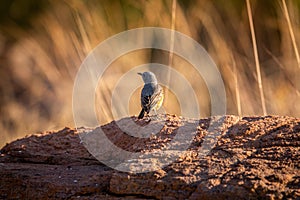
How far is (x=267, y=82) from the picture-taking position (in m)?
6.48

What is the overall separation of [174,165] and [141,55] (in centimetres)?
326

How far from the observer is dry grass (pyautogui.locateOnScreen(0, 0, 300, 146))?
6.10 m

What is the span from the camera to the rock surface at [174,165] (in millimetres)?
3162

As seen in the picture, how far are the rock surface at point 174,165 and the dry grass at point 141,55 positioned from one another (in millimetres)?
1743

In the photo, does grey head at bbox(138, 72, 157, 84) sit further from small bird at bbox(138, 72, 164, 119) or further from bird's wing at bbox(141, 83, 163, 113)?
bird's wing at bbox(141, 83, 163, 113)

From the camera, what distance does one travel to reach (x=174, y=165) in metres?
3.39

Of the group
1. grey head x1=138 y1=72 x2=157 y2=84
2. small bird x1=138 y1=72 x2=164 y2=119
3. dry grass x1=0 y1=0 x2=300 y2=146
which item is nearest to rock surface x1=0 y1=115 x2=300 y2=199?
small bird x1=138 y1=72 x2=164 y2=119

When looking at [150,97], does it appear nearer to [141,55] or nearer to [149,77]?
[149,77]

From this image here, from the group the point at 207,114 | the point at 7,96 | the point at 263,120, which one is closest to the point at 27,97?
the point at 7,96

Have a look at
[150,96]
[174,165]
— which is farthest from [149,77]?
[174,165]

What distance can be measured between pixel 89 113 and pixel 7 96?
1.39m

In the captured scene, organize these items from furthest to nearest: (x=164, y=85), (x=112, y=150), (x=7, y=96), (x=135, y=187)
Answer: (x=7, y=96) → (x=164, y=85) → (x=112, y=150) → (x=135, y=187)

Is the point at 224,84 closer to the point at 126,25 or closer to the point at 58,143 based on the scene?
the point at 126,25

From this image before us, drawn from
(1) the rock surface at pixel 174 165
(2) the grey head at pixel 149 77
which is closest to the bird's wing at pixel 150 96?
(2) the grey head at pixel 149 77
